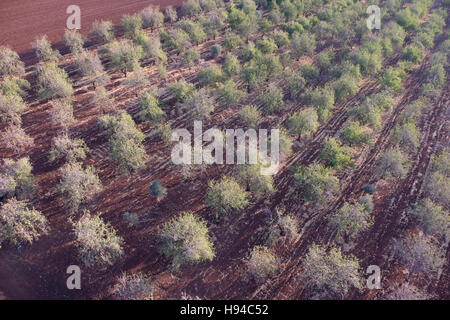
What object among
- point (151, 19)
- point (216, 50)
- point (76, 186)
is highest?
point (151, 19)

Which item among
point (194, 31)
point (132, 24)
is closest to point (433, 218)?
point (194, 31)

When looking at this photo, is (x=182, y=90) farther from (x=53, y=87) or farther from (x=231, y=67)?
(x=53, y=87)

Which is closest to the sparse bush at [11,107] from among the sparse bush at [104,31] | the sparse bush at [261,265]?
the sparse bush at [104,31]

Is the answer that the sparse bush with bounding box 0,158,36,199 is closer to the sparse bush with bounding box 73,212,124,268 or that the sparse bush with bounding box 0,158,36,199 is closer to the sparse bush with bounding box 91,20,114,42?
the sparse bush with bounding box 73,212,124,268

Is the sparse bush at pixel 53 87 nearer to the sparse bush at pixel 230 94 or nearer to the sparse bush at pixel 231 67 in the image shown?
→ the sparse bush at pixel 230 94

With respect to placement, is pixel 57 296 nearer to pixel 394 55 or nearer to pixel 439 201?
pixel 439 201
